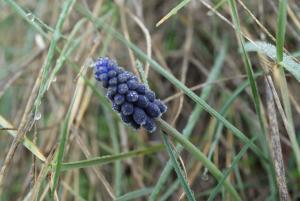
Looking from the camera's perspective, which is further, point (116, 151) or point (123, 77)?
point (116, 151)

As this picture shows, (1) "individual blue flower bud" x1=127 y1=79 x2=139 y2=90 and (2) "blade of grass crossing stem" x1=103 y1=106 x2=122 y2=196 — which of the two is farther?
(2) "blade of grass crossing stem" x1=103 y1=106 x2=122 y2=196

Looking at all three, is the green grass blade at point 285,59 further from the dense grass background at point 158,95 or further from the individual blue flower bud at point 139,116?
the individual blue flower bud at point 139,116

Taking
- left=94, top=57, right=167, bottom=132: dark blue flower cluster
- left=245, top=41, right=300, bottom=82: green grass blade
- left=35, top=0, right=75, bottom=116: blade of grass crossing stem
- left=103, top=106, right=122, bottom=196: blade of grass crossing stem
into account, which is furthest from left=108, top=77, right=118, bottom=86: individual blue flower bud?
left=103, top=106, right=122, bottom=196: blade of grass crossing stem

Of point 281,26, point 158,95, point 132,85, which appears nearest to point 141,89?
point 132,85

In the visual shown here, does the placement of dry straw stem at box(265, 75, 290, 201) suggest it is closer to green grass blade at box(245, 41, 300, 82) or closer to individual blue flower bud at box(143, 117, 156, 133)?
green grass blade at box(245, 41, 300, 82)

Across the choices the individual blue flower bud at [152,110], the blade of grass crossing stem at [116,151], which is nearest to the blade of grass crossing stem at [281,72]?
the individual blue flower bud at [152,110]

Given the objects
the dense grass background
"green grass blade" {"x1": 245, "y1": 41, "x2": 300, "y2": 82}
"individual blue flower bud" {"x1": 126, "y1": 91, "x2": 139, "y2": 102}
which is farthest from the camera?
the dense grass background

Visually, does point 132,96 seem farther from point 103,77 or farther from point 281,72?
point 281,72
